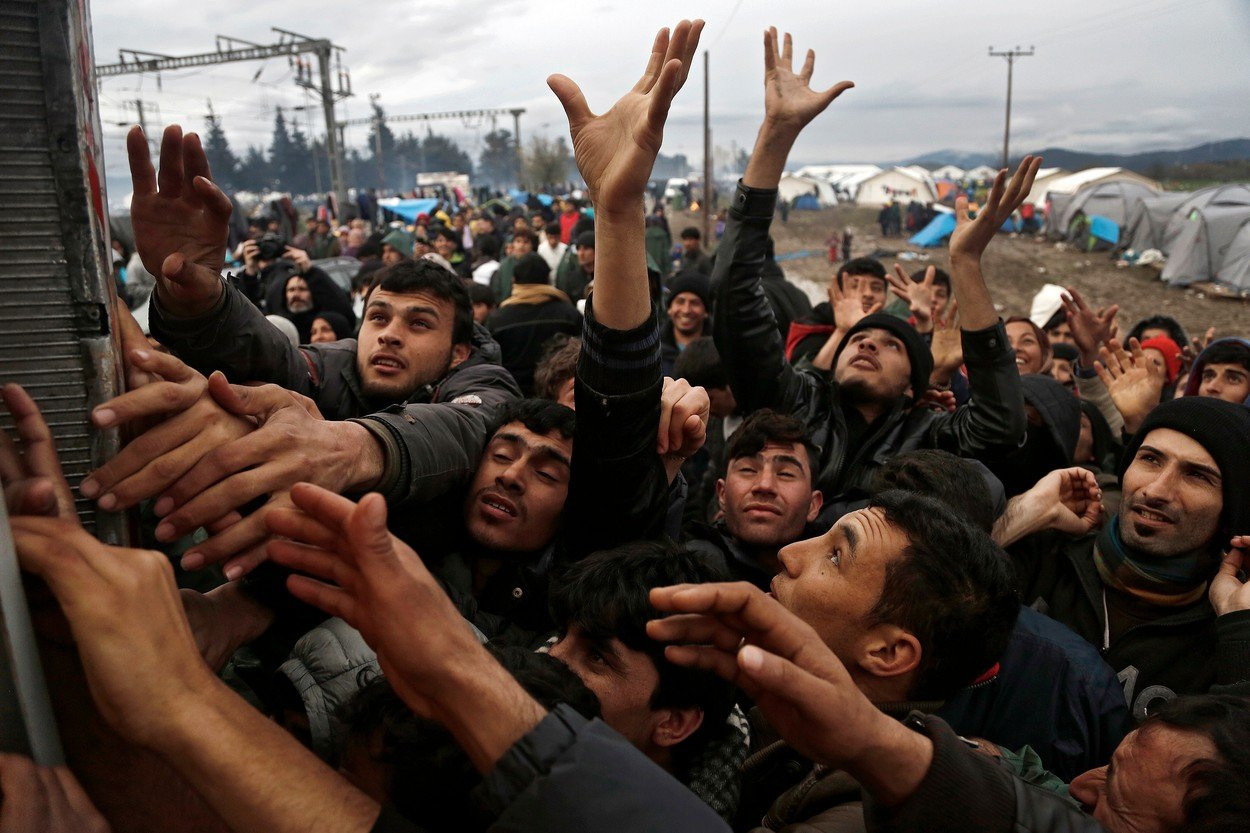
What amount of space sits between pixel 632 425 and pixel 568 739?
3.24ft

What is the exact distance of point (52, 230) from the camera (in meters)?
1.03

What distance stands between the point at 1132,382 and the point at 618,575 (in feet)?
11.0

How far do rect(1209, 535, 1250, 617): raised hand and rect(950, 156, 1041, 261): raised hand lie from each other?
1.36 m

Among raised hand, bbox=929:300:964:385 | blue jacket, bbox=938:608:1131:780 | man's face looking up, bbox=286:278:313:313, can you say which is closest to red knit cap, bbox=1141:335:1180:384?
raised hand, bbox=929:300:964:385

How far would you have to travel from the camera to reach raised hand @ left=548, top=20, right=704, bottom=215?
1.68m

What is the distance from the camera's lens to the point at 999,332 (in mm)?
3223

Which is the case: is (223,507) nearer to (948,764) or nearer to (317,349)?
(948,764)

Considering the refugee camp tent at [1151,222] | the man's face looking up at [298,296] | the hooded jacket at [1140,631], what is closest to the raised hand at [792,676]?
the hooded jacket at [1140,631]

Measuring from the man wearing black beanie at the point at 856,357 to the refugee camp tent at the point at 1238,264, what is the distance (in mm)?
21057

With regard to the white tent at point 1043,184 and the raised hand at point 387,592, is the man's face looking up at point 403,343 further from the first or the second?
the white tent at point 1043,184

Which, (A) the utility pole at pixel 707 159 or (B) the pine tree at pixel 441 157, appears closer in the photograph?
(A) the utility pole at pixel 707 159

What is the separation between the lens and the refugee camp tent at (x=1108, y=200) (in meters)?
29.9

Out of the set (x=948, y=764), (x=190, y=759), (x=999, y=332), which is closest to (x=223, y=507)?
(x=190, y=759)

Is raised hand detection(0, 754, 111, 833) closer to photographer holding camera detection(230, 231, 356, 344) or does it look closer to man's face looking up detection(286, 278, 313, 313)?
photographer holding camera detection(230, 231, 356, 344)
